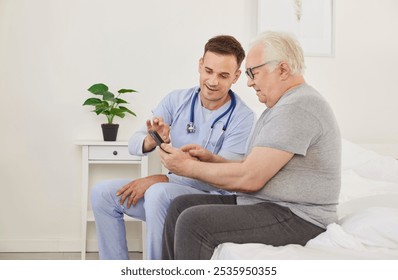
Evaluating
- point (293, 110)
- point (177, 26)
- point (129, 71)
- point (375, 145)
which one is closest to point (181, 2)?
point (177, 26)

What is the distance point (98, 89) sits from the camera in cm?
316

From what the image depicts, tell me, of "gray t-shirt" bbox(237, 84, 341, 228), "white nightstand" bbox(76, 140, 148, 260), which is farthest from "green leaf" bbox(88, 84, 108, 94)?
"gray t-shirt" bbox(237, 84, 341, 228)

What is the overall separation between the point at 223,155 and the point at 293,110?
573 mm

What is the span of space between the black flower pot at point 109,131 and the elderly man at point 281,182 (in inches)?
62.1

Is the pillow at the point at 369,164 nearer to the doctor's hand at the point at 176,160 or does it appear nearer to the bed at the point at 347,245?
the bed at the point at 347,245

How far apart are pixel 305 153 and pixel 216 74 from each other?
2.20 ft

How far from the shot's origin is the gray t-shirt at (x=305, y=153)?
1.55 metres

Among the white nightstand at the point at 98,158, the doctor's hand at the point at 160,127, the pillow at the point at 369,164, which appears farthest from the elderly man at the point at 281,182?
the white nightstand at the point at 98,158

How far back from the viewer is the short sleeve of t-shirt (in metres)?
1.54

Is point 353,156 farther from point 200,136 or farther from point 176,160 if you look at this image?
point 176,160

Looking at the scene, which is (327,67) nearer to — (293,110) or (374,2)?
(374,2)

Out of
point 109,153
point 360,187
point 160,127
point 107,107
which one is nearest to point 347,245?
point 160,127

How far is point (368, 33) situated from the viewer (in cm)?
359

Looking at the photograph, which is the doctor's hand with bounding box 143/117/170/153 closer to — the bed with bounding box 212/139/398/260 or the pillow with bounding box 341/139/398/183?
the bed with bounding box 212/139/398/260
